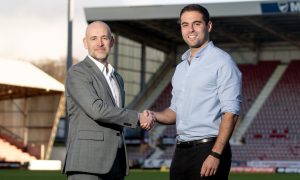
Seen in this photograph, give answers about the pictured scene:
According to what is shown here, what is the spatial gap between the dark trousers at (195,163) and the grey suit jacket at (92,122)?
476 mm

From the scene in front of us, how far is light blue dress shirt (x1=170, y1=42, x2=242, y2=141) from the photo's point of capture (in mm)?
5832

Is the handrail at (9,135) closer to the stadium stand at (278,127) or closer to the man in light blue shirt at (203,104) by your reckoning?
the stadium stand at (278,127)

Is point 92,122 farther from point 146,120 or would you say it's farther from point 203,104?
point 203,104

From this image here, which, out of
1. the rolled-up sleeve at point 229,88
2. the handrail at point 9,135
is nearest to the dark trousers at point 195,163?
the rolled-up sleeve at point 229,88

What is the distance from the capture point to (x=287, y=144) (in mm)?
39312

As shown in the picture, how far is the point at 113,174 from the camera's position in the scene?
5.84 meters

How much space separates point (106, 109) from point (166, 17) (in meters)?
30.7

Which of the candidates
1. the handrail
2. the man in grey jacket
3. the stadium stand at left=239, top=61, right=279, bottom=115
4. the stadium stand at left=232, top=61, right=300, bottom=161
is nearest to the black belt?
the man in grey jacket

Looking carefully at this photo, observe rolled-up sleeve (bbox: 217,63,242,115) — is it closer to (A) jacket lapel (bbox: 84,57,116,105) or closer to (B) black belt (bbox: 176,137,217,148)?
(B) black belt (bbox: 176,137,217,148)

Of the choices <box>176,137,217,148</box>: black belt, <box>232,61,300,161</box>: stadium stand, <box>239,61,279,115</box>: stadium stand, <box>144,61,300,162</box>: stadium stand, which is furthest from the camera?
<box>239,61,279,115</box>: stadium stand

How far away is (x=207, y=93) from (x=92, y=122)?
871 millimetres

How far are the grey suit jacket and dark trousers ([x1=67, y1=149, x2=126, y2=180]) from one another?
0.05m

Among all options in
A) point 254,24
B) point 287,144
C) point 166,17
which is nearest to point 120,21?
point 166,17

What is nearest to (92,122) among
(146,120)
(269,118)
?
(146,120)
